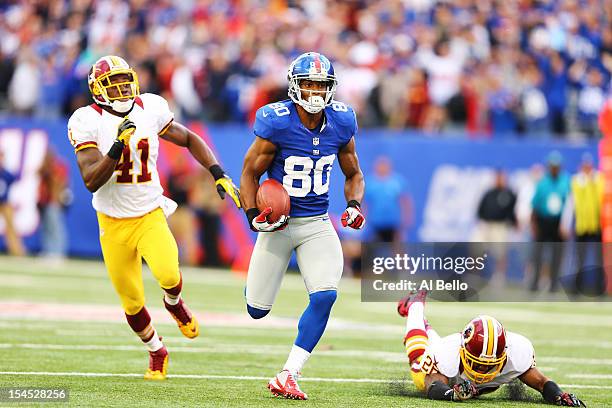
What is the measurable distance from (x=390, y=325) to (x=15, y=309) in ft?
12.4

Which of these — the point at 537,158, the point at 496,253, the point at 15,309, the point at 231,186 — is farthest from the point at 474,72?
the point at 231,186

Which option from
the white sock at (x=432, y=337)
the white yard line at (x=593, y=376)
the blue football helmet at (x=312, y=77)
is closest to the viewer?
the blue football helmet at (x=312, y=77)

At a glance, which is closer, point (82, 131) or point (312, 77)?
point (312, 77)

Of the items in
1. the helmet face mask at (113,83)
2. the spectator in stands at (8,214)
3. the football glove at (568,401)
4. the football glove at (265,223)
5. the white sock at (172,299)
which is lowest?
the spectator in stands at (8,214)

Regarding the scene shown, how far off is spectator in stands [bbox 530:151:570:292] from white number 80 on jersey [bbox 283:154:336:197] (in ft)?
32.2

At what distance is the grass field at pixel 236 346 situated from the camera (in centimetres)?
737

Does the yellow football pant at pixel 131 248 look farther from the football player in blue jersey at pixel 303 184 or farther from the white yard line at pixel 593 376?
the white yard line at pixel 593 376

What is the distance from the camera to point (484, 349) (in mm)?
6898

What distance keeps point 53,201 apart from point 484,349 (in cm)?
Result: 1325

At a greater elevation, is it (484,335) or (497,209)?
(484,335)

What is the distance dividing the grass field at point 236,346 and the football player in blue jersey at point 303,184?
59cm

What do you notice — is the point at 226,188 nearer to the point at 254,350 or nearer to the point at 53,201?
the point at 254,350

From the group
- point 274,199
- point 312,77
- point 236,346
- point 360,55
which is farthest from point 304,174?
point 360,55

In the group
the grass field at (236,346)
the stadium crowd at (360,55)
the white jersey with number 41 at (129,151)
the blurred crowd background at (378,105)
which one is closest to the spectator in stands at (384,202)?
the blurred crowd background at (378,105)
